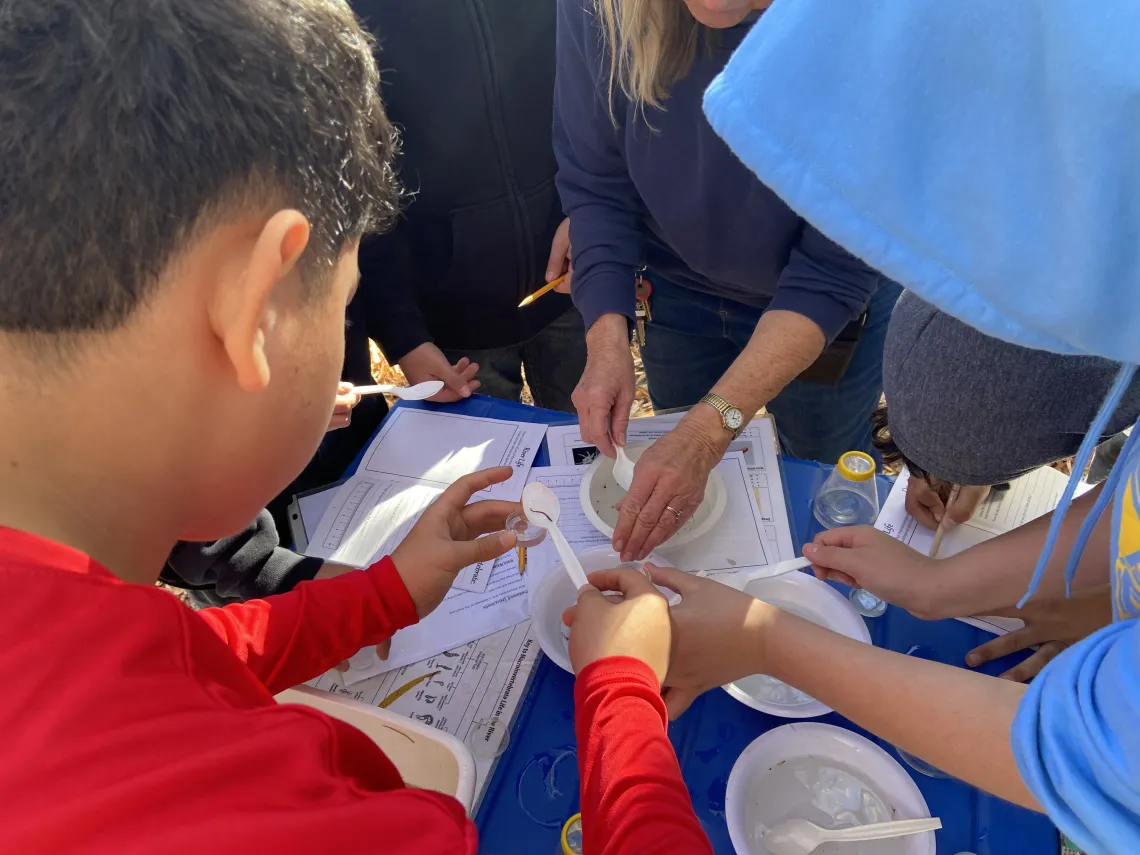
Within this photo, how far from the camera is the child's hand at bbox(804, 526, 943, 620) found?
2.90 ft

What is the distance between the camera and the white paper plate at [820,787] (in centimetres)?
72

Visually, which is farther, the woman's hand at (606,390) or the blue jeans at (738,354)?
the blue jeans at (738,354)

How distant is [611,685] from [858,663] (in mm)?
249

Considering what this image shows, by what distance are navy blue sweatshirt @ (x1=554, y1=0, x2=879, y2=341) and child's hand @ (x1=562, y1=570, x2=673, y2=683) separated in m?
0.56

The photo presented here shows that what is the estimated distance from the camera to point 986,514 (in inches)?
42.2

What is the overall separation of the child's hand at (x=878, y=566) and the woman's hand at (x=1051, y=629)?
0.08 metres

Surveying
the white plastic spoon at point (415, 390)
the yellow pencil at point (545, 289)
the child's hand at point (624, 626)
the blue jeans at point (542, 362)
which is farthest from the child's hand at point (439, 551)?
the blue jeans at point (542, 362)

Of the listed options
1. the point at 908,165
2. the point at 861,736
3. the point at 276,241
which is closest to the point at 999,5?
the point at 908,165

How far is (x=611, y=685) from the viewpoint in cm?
71

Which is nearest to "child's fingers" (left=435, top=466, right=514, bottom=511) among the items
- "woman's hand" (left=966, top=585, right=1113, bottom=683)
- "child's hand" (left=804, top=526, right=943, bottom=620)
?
"child's hand" (left=804, top=526, right=943, bottom=620)

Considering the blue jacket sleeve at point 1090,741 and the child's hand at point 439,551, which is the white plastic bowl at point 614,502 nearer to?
the child's hand at point 439,551

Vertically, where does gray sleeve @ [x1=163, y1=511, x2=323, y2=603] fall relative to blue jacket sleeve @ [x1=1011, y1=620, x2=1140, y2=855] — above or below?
below

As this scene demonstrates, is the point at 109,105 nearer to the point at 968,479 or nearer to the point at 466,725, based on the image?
the point at 466,725

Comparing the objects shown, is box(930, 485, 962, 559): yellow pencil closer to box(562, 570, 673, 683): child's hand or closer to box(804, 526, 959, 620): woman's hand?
box(804, 526, 959, 620): woman's hand
